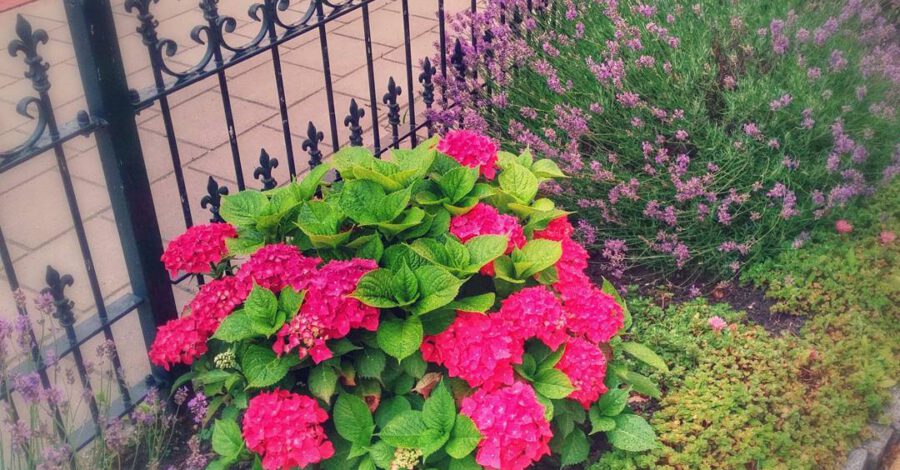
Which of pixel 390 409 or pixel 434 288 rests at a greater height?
pixel 434 288

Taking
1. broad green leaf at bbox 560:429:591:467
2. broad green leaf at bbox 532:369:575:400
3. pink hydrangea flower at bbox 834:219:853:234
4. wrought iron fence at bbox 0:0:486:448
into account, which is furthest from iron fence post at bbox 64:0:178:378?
pink hydrangea flower at bbox 834:219:853:234

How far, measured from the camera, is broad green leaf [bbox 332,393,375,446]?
2.45 meters

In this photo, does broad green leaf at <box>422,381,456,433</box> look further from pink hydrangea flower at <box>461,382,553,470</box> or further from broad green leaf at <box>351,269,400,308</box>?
broad green leaf at <box>351,269,400,308</box>

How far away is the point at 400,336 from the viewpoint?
2406mm

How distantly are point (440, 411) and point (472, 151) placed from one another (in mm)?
934

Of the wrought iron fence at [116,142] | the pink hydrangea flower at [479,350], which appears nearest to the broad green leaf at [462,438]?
the pink hydrangea flower at [479,350]

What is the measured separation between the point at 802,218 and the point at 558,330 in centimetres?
144

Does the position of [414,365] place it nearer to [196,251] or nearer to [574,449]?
[574,449]

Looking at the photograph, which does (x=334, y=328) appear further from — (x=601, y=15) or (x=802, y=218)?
(x=601, y=15)

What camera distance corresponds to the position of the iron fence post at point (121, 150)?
8.04ft

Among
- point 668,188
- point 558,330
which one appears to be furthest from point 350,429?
point 668,188

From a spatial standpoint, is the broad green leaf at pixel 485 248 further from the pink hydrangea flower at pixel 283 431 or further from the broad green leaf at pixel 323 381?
the pink hydrangea flower at pixel 283 431

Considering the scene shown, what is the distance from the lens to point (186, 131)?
496cm

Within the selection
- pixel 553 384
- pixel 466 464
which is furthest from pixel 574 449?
pixel 466 464
